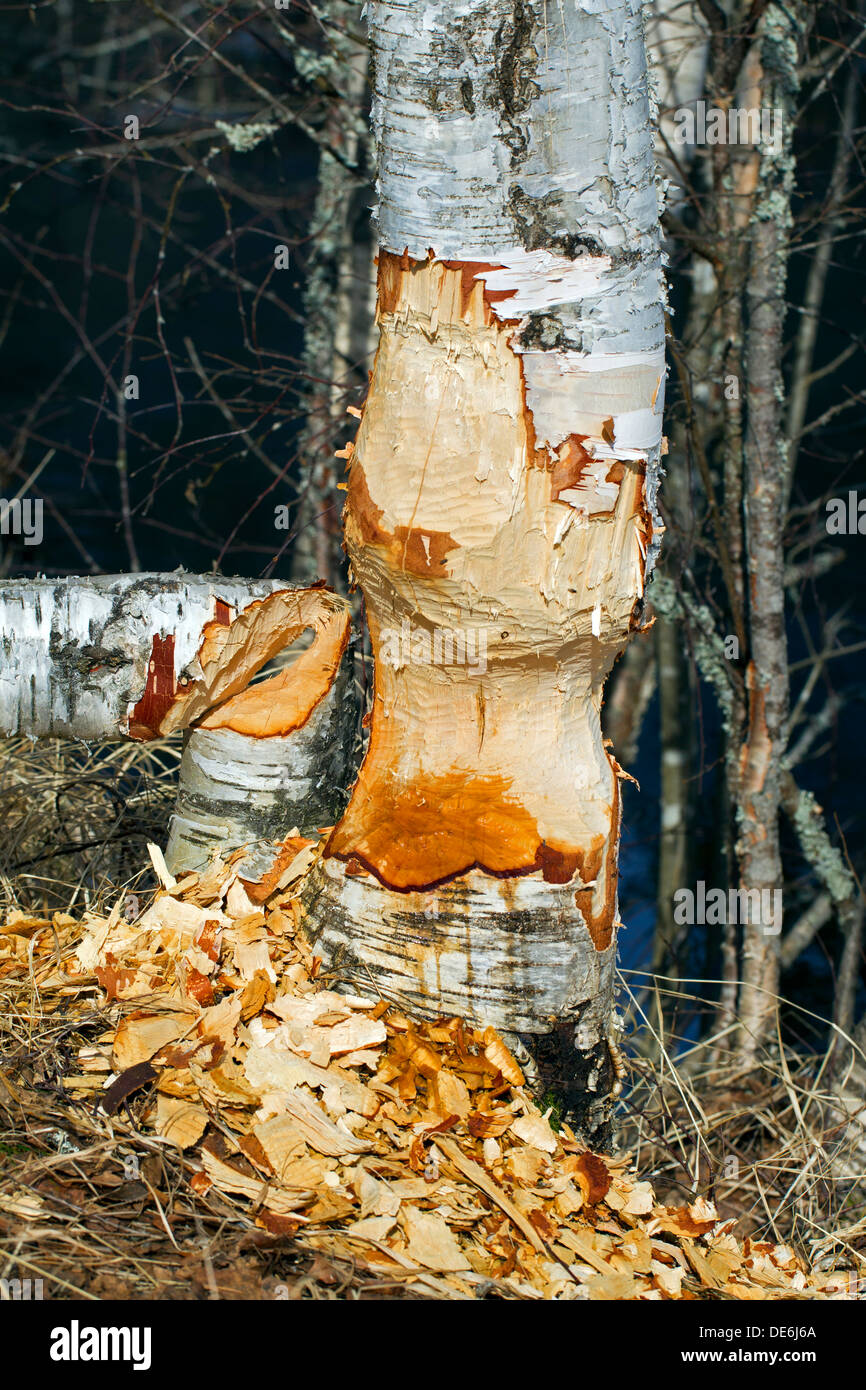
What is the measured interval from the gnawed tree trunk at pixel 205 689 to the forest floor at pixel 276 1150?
16 cm

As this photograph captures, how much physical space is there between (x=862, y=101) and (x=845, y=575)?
142 inches

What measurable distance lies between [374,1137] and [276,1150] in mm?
179

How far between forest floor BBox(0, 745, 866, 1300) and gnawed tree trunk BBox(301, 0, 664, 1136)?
0.14 m

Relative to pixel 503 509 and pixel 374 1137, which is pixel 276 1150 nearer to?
pixel 374 1137

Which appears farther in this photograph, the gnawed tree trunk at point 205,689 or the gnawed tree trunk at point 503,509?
the gnawed tree trunk at point 205,689

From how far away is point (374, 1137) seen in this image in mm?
1924

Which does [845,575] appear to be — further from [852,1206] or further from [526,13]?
[526,13]

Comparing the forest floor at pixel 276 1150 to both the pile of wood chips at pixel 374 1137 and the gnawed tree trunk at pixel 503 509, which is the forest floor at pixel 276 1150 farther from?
the gnawed tree trunk at pixel 503 509

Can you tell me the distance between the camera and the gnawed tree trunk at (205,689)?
91.2 inches

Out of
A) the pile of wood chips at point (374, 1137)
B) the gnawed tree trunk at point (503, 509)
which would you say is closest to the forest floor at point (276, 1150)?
the pile of wood chips at point (374, 1137)

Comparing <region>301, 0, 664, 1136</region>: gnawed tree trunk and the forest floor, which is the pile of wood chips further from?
<region>301, 0, 664, 1136</region>: gnawed tree trunk

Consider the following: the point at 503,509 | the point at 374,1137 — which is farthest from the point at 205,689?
the point at 374,1137

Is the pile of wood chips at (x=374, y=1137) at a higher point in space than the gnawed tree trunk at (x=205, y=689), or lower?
lower

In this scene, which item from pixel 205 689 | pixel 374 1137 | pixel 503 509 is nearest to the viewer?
pixel 503 509
